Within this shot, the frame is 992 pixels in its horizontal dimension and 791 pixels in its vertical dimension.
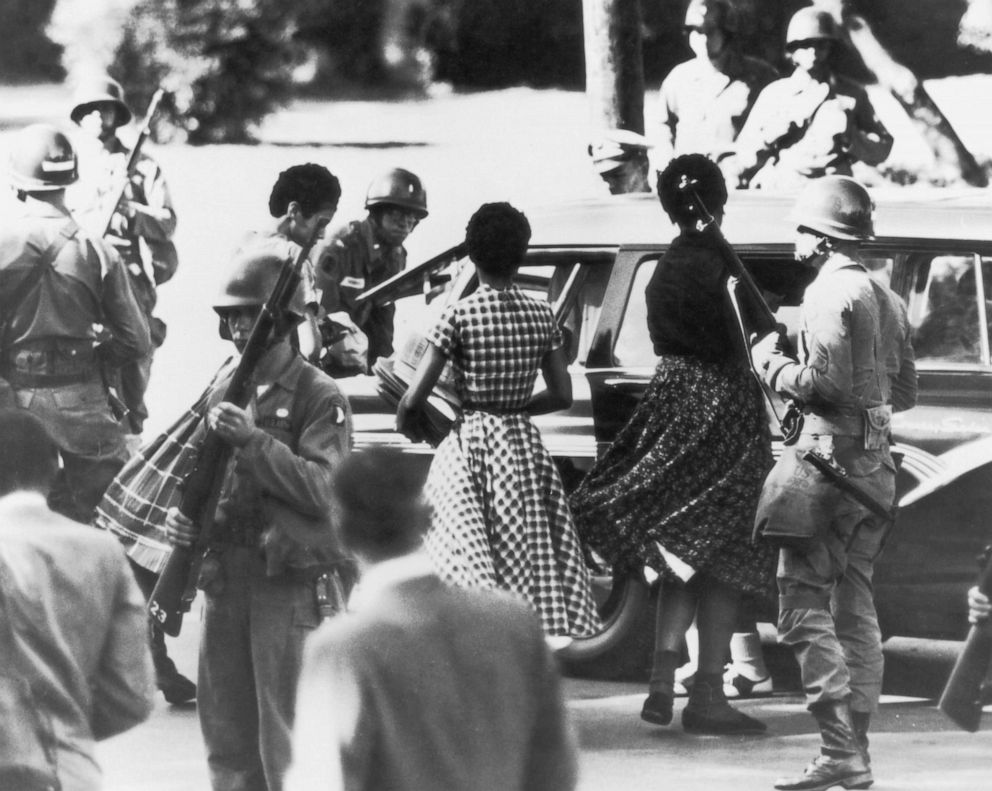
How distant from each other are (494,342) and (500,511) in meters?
0.52

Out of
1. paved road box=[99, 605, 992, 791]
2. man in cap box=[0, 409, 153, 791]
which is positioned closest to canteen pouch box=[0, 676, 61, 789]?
man in cap box=[0, 409, 153, 791]

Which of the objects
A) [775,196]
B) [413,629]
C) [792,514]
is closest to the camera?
[413,629]

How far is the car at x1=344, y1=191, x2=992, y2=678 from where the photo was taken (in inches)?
265

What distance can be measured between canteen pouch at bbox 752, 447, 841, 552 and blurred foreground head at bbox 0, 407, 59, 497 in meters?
2.46

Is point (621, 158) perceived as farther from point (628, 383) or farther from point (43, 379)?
point (43, 379)

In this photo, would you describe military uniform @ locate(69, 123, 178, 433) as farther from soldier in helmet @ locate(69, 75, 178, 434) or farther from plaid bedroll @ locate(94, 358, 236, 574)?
plaid bedroll @ locate(94, 358, 236, 574)

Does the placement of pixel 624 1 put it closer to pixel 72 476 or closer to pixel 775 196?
pixel 775 196

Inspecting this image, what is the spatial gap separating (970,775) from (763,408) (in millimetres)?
1326

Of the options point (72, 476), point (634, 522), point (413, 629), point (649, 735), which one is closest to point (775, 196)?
point (634, 522)

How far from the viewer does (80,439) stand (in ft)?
23.8

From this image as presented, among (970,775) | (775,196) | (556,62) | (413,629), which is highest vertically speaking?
(556,62)

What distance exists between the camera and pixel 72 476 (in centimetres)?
737

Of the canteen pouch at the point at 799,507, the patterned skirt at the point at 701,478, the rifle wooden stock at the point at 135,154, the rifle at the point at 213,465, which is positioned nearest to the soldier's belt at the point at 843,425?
the canteen pouch at the point at 799,507

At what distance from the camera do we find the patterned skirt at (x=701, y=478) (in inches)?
258
